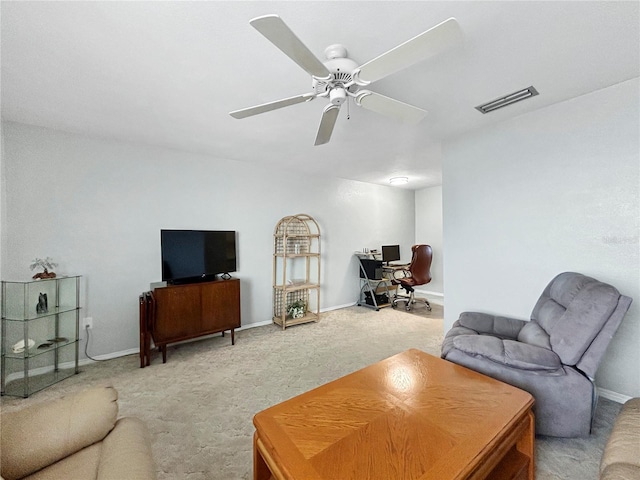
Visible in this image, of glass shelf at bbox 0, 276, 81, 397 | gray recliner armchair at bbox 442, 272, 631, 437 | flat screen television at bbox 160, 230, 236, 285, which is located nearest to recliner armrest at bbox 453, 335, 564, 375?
gray recliner armchair at bbox 442, 272, 631, 437

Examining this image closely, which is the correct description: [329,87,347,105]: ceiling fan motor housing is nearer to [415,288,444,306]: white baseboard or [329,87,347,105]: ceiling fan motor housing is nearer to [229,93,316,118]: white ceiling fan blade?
[229,93,316,118]: white ceiling fan blade

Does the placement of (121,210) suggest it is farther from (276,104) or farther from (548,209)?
(548,209)

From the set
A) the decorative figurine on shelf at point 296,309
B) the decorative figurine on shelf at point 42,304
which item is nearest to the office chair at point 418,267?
the decorative figurine on shelf at point 296,309

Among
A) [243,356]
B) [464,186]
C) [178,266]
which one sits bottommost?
[243,356]

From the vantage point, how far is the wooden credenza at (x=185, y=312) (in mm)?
2720

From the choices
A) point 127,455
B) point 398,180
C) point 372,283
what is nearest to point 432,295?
point 372,283

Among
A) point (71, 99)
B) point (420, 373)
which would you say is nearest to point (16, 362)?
point (71, 99)

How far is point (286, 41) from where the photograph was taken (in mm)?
1112

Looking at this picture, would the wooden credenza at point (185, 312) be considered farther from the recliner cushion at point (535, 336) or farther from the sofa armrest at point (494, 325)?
the recliner cushion at point (535, 336)

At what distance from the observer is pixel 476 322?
2383 mm

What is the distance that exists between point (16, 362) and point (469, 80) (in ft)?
14.9

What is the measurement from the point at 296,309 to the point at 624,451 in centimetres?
332

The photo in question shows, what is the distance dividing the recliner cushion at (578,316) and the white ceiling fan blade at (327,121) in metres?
1.98

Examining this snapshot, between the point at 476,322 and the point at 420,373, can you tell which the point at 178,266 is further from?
the point at 476,322
